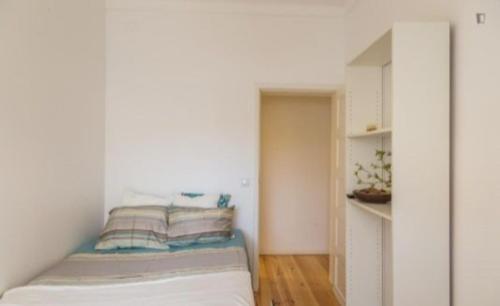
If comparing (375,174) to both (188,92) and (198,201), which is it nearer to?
(198,201)

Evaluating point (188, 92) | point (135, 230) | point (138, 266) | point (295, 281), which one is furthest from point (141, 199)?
point (295, 281)

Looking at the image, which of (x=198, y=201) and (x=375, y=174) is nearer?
(x=375, y=174)

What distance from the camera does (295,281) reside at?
135 inches

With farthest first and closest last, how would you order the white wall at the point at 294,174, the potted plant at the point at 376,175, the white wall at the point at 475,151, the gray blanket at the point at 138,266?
the white wall at the point at 294,174 < the potted plant at the point at 376,175 < the gray blanket at the point at 138,266 < the white wall at the point at 475,151

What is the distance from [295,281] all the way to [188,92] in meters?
2.28

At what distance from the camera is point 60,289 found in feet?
5.72

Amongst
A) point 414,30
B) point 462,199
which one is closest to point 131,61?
point 414,30

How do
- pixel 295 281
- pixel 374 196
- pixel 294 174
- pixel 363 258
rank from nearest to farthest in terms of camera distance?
1. pixel 374 196
2. pixel 363 258
3. pixel 295 281
4. pixel 294 174

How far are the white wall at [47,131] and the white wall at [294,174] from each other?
2.15 metres

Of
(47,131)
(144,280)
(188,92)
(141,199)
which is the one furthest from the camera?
(188,92)

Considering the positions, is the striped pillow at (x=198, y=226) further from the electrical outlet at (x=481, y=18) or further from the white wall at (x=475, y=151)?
the electrical outlet at (x=481, y=18)

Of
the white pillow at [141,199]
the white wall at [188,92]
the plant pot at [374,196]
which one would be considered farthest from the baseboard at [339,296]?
the white pillow at [141,199]

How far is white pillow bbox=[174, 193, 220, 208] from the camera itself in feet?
9.75

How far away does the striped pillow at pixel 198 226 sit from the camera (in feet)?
8.50
